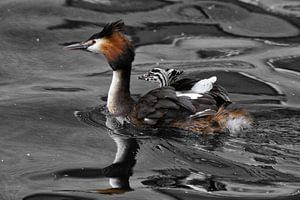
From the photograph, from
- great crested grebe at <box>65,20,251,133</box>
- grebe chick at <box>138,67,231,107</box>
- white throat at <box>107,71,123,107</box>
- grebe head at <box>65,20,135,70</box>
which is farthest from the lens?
white throat at <box>107,71,123,107</box>

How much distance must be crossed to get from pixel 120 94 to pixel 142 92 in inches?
35.6

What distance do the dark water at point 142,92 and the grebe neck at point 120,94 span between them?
0.43ft

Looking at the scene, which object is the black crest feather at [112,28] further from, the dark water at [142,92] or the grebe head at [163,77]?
the dark water at [142,92]

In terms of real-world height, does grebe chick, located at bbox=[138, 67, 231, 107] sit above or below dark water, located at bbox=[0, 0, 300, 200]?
above

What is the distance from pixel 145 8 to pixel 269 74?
2.64m

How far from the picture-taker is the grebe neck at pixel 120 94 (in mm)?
8859

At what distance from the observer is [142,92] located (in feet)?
32.1

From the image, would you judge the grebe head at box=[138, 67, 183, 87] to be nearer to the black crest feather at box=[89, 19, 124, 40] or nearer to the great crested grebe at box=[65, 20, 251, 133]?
the great crested grebe at box=[65, 20, 251, 133]

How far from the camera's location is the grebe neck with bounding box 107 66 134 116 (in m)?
8.86

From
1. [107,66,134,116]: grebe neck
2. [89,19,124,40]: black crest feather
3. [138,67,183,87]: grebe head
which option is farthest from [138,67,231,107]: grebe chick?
[89,19,124,40]: black crest feather

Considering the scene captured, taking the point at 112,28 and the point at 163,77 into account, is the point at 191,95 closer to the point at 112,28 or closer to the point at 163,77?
the point at 163,77

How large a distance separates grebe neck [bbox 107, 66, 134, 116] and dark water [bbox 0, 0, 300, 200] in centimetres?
13

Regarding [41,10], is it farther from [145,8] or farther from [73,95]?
[73,95]

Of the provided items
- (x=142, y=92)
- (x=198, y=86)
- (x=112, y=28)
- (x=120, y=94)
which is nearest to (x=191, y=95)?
(x=198, y=86)
